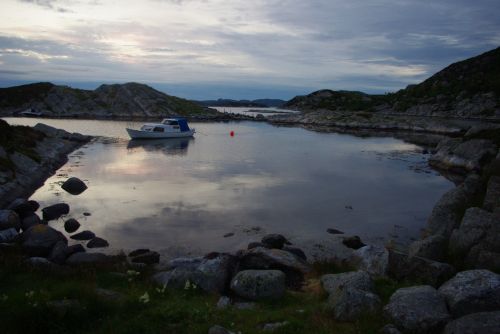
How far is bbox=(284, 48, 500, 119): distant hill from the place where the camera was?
145 m

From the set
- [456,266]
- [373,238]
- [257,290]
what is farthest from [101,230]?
[456,266]

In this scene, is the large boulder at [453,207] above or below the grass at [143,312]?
above

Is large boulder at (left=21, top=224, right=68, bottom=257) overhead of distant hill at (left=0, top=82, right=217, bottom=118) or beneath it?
beneath

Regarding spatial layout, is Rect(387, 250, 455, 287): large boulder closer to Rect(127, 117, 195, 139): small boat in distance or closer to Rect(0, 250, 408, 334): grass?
Rect(0, 250, 408, 334): grass

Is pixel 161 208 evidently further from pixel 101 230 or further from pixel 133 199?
pixel 101 230

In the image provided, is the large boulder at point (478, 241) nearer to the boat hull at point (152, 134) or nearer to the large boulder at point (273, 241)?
the large boulder at point (273, 241)

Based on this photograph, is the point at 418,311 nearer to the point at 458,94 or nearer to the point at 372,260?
the point at 372,260

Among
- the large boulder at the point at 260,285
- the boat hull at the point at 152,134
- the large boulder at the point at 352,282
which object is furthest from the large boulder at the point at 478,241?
the boat hull at the point at 152,134

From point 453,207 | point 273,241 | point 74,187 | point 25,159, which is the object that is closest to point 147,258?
point 273,241

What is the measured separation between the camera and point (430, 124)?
111 meters

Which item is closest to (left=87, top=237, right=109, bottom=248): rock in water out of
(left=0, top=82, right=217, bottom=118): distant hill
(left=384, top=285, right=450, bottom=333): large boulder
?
(left=384, top=285, right=450, bottom=333): large boulder

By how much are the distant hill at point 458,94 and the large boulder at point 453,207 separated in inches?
5190

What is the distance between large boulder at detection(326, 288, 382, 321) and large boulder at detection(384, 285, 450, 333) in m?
0.39

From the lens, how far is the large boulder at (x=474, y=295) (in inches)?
390
